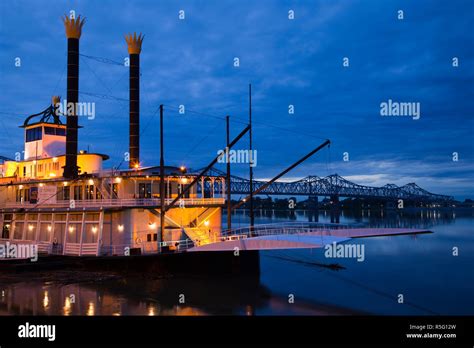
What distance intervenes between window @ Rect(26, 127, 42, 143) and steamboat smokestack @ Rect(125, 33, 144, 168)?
9226 mm

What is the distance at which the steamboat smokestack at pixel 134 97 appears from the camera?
4031cm

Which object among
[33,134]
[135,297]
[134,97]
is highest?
[134,97]

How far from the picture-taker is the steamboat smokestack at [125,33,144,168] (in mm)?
40312

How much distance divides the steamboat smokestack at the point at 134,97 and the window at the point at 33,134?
30.3ft

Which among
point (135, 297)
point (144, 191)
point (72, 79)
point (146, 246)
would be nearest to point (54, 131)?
point (72, 79)

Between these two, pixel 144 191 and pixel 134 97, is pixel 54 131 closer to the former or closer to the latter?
pixel 134 97

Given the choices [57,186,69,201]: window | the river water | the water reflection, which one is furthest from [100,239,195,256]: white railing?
[57,186,69,201]: window

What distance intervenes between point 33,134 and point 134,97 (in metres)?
10.7

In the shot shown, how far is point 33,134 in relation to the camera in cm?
4169

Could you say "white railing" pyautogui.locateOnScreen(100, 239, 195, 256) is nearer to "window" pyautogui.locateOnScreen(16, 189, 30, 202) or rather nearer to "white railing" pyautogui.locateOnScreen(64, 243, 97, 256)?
"white railing" pyautogui.locateOnScreen(64, 243, 97, 256)

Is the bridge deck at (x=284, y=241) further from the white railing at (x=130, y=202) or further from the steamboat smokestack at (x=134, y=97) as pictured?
the steamboat smokestack at (x=134, y=97)

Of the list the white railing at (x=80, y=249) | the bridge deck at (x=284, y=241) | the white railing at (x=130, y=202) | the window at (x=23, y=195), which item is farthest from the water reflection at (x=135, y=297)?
the window at (x=23, y=195)
